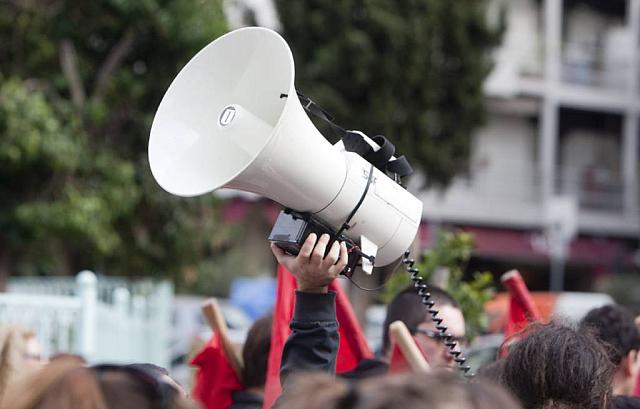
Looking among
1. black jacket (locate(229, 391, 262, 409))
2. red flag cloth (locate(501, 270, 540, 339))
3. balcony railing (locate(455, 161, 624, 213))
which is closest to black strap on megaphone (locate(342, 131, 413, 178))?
black jacket (locate(229, 391, 262, 409))

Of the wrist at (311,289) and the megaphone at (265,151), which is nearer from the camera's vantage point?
the megaphone at (265,151)

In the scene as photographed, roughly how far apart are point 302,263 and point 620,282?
1865 cm

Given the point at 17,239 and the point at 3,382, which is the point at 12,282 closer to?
the point at 17,239

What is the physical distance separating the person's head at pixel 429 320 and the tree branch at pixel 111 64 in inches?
233

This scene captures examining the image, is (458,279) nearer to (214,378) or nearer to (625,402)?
(214,378)

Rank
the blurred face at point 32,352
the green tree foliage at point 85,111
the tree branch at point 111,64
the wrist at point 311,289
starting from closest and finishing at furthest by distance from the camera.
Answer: the wrist at point 311,289 < the blurred face at point 32,352 < the green tree foliage at point 85,111 < the tree branch at point 111,64

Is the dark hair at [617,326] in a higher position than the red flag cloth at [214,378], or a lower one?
higher

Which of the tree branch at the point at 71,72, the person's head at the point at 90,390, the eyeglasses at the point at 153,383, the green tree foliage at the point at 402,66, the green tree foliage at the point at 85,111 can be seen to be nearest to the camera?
the person's head at the point at 90,390

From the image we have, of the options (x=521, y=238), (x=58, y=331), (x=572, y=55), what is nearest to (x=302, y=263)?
(x=58, y=331)

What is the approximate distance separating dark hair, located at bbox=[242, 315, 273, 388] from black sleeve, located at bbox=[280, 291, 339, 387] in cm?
115

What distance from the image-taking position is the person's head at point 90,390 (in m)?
1.55

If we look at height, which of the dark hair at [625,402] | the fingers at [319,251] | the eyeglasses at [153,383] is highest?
the fingers at [319,251]

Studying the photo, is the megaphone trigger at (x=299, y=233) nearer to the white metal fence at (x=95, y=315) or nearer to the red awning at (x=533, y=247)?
the white metal fence at (x=95, y=315)

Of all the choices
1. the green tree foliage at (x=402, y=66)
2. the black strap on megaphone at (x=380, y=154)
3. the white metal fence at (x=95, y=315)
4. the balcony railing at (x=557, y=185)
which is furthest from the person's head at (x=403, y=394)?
the balcony railing at (x=557, y=185)
